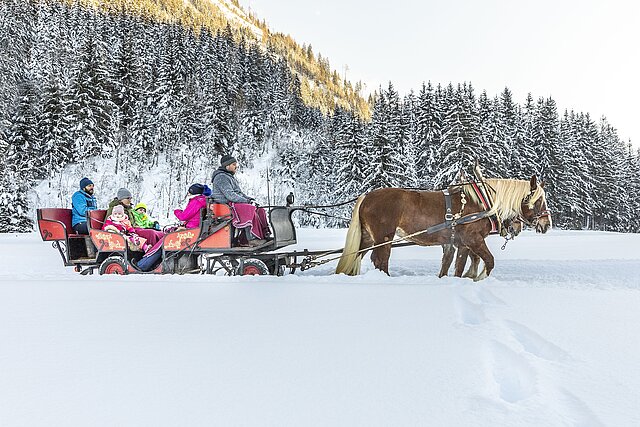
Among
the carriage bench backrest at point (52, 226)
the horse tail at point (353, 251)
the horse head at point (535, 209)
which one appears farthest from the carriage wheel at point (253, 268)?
the horse head at point (535, 209)

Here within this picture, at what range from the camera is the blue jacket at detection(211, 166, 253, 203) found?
638cm

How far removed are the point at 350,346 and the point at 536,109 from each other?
39.5 meters

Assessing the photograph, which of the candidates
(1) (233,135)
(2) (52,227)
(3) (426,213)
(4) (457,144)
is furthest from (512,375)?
(1) (233,135)

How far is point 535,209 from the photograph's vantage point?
6.67 metres

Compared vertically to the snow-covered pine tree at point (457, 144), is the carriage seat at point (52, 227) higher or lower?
lower

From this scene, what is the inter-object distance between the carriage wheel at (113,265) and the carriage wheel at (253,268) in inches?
76.5

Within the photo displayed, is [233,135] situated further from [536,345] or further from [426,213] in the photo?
[536,345]

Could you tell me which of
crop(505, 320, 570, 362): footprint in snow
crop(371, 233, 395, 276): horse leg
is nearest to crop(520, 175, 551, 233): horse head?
crop(371, 233, 395, 276): horse leg

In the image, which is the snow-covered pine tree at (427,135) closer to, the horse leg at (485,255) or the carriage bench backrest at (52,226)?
the horse leg at (485,255)

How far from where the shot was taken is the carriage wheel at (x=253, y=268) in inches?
251

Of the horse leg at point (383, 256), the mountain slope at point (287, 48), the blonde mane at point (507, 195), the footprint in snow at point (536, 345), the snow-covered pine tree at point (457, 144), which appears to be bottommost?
the footprint in snow at point (536, 345)

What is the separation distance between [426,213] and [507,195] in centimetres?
132

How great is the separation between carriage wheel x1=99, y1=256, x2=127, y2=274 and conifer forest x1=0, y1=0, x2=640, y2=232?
21.2 m

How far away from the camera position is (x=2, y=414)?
66.9 inches
